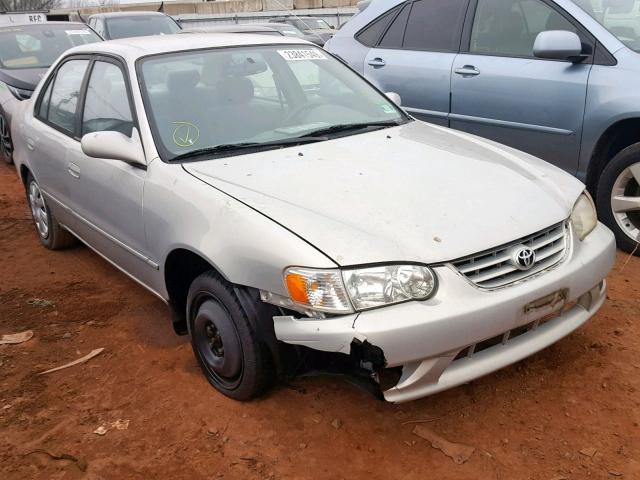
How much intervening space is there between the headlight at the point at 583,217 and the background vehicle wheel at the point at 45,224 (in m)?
3.60

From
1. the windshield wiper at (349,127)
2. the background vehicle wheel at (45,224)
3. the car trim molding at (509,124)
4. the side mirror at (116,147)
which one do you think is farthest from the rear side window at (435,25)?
the background vehicle wheel at (45,224)

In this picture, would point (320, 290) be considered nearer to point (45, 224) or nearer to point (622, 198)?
point (622, 198)

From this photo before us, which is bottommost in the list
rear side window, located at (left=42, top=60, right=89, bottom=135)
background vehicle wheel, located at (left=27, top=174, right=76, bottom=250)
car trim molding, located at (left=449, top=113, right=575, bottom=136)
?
background vehicle wheel, located at (left=27, top=174, right=76, bottom=250)

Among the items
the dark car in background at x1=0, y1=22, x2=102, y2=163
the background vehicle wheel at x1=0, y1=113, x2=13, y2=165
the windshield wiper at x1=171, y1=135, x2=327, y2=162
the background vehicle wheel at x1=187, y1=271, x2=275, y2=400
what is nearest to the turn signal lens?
the background vehicle wheel at x1=187, y1=271, x2=275, y2=400

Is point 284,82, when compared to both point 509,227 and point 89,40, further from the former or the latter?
point 89,40

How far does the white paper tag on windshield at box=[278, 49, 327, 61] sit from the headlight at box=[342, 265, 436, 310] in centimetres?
198

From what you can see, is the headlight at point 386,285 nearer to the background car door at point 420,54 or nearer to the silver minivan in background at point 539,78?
the silver minivan in background at point 539,78

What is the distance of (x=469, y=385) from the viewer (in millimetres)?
2959

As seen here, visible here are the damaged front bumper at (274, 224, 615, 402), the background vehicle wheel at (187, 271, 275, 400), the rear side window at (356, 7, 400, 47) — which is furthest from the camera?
the rear side window at (356, 7, 400, 47)

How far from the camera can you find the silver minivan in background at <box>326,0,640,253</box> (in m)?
4.20

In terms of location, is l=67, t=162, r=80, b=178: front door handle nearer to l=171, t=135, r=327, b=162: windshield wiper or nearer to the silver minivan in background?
A: l=171, t=135, r=327, b=162: windshield wiper

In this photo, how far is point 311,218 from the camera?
260 centimetres

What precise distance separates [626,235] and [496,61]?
158 cm

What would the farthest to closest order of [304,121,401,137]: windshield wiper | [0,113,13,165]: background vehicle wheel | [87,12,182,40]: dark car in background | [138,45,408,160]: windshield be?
[87,12,182,40]: dark car in background < [0,113,13,165]: background vehicle wheel < [304,121,401,137]: windshield wiper < [138,45,408,160]: windshield
